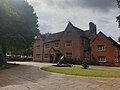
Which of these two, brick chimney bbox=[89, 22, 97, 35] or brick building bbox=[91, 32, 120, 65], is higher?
brick chimney bbox=[89, 22, 97, 35]

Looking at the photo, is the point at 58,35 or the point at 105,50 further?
the point at 58,35

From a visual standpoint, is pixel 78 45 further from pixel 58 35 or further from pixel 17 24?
pixel 17 24

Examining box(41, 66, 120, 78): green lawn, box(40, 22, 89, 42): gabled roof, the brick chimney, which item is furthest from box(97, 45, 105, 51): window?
box(41, 66, 120, 78): green lawn

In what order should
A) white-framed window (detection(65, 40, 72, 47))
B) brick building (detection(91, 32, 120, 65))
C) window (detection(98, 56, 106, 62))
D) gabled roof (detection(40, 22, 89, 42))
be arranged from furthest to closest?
white-framed window (detection(65, 40, 72, 47)), gabled roof (detection(40, 22, 89, 42)), window (detection(98, 56, 106, 62)), brick building (detection(91, 32, 120, 65))

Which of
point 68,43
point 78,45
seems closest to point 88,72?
point 78,45

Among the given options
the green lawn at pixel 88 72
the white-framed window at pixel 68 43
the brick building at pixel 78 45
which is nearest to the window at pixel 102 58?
the brick building at pixel 78 45

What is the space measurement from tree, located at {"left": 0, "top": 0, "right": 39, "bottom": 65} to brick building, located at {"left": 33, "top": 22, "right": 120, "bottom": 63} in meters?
14.4

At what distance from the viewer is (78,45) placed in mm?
48469

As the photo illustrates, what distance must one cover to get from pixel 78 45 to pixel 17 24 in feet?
65.1

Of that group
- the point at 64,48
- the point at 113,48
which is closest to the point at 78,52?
the point at 64,48

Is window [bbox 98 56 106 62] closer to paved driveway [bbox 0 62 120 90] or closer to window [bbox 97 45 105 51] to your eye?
window [bbox 97 45 105 51]

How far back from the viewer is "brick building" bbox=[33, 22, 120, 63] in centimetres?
4508

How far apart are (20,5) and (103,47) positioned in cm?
2228

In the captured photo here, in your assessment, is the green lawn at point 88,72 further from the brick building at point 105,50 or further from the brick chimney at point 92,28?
the brick chimney at point 92,28
